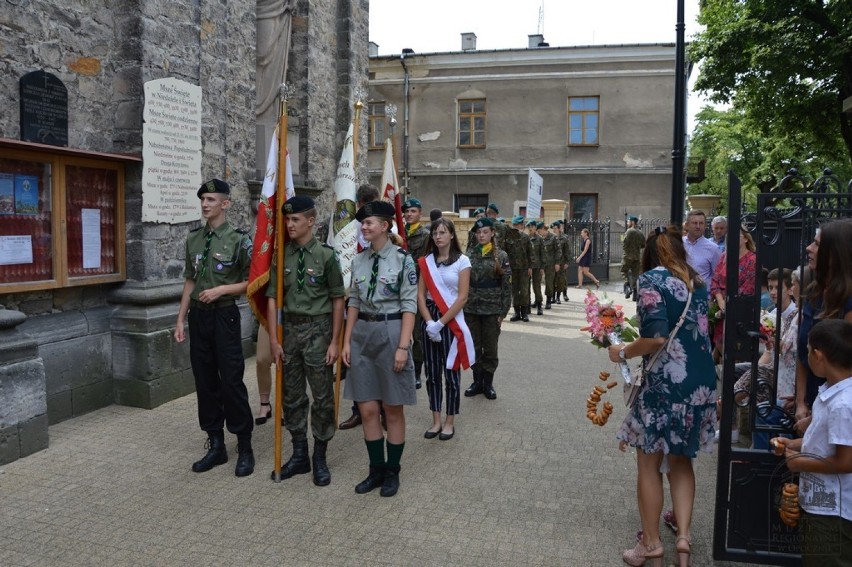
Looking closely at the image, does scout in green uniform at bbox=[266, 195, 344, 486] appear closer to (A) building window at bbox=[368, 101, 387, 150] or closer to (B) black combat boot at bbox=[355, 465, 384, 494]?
(B) black combat boot at bbox=[355, 465, 384, 494]

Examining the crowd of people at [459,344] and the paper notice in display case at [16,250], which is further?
the paper notice in display case at [16,250]

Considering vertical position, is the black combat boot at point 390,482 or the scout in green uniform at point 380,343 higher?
the scout in green uniform at point 380,343

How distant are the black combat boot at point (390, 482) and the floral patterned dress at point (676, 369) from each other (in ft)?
6.04

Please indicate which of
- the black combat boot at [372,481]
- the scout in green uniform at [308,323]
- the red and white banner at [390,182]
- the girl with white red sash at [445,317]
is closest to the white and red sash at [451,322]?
the girl with white red sash at [445,317]

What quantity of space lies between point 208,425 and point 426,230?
3.31 metres

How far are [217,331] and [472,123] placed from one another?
973 inches

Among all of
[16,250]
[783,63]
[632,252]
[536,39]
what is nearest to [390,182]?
[16,250]

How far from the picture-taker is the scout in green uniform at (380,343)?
4.88m

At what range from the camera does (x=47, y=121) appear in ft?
20.5

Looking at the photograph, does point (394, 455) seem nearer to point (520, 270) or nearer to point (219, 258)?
point (219, 258)

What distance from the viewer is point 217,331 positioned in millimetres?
5312

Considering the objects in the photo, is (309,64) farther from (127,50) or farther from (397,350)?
(397,350)

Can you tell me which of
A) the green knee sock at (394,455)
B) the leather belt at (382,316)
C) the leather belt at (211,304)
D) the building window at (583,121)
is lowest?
the green knee sock at (394,455)

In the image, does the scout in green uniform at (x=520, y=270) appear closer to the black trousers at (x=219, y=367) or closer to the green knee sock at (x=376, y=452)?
the black trousers at (x=219, y=367)
